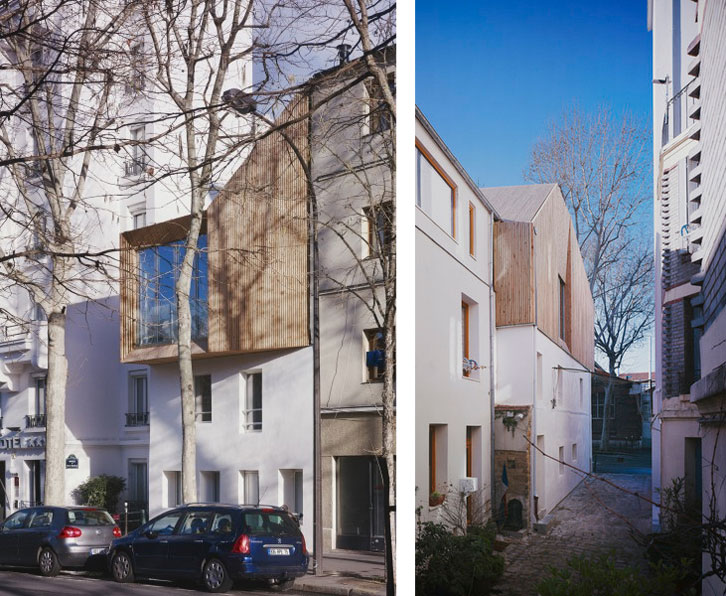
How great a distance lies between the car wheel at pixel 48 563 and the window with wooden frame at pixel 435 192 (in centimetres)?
159

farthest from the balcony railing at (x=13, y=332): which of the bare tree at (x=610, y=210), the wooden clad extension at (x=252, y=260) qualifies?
the bare tree at (x=610, y=210)

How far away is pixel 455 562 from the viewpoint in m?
2.86

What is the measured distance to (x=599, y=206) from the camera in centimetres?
272

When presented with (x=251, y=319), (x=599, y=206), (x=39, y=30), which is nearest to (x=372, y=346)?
→ (x=251, y=319)

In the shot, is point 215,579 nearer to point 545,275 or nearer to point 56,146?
point 545,275

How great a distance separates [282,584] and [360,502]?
324 millimetres

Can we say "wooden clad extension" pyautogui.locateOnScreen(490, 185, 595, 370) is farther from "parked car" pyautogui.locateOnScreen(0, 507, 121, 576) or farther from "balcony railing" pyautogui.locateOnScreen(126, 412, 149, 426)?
"parked car" pyautogui.locateOnScreen(0, 507, 121, 576)

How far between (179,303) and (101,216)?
0.39 m

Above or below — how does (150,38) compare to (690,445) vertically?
above

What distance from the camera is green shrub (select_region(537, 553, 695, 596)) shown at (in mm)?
2352

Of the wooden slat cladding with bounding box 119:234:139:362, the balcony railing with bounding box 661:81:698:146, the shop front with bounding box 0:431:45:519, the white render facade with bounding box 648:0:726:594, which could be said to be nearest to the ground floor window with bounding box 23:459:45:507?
the shop front with bounding box 0:431:45:519

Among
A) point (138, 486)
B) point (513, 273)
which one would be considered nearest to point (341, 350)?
point (513, 273)

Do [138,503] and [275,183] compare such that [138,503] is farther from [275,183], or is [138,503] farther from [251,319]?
[275,183]

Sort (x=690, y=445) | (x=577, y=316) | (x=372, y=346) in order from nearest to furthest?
(x=690, y=445) < (x=577, y=316) < (x=372, y=346)
